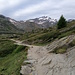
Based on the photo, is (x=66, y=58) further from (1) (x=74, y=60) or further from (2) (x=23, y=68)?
(2) (x=23, y=68)

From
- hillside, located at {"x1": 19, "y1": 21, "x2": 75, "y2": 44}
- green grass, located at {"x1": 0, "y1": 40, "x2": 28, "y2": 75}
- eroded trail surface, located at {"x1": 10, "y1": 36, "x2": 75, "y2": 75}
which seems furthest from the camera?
hillside, located at {"x1": 19, "y1": 21, "x2": 75, "y2": 44}

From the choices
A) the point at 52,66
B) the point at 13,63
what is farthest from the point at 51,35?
the point at 52,66

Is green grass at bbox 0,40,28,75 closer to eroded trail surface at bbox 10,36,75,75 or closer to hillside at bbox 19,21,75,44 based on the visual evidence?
eroded trail surface at bbox 10,36,75,75

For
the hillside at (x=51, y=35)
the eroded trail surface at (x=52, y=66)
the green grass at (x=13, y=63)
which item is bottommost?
the green grass at (x=13, y=63)

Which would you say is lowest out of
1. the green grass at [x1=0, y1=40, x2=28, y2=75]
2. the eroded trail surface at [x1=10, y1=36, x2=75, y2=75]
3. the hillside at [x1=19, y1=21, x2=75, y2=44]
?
the green grass at [x1=0, y1=40, x2=28, y2=75]

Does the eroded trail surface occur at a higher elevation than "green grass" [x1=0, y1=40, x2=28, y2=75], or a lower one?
higher

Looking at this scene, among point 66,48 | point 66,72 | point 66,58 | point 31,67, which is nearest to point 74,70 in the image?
point 66,72

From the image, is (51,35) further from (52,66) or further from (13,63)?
(52,66)

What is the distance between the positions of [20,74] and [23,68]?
1.30 metres

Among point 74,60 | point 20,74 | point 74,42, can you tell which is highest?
point 74,42

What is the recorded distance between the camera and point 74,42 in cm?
3494

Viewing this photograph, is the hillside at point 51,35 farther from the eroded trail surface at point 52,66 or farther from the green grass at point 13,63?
the eroded trail surface at point 52,66

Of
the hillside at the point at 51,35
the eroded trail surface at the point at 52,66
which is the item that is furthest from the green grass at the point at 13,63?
the hillside at the point at 51,35

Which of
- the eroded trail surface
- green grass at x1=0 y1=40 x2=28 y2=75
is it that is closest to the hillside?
green grass at x1=0 y1=40 x2=28 y2=75
